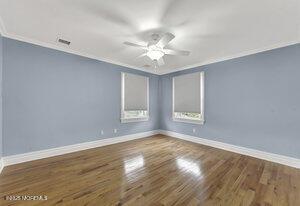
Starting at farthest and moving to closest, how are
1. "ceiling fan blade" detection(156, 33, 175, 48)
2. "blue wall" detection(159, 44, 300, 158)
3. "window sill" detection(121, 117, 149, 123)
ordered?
"window sill" detection(121, 117, 149, 123) < "blue wall" detection(159, 44, 300, 158) < "ceiling fan blade" detection(156, 33, 175, 48)

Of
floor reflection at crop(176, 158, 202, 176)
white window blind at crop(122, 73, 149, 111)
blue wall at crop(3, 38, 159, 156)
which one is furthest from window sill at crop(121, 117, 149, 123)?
floor reflection at crop(176, 158, 202, 176)

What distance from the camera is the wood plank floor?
5.76 feet

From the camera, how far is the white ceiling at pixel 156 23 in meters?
1.84

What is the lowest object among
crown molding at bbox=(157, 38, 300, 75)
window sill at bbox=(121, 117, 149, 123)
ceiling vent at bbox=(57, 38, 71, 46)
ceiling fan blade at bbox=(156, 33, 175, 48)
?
window sill at bbox=(121, 117, 149, 123)

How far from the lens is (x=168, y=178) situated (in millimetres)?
2254

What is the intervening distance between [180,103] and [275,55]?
9.15ft

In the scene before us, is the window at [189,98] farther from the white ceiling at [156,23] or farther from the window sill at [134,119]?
the white ceiling at [156,23]

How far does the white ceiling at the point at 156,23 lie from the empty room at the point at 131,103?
21mm

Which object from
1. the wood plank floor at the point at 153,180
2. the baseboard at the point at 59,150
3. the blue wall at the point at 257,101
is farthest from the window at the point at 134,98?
the blue wall at the point at 257,101

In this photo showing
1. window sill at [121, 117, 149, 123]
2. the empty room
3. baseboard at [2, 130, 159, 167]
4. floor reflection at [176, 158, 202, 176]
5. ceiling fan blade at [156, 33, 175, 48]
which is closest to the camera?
the empty room

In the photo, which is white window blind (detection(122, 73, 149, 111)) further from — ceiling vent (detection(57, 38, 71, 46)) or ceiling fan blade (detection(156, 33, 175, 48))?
ceiling fan blade (detection(156, 33, 175, 48))

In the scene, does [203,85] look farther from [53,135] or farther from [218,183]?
[53,135]

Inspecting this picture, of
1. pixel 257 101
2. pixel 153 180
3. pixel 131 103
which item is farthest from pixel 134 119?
pixel 257 101

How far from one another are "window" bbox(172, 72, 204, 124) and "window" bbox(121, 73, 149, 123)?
3.63 feet
